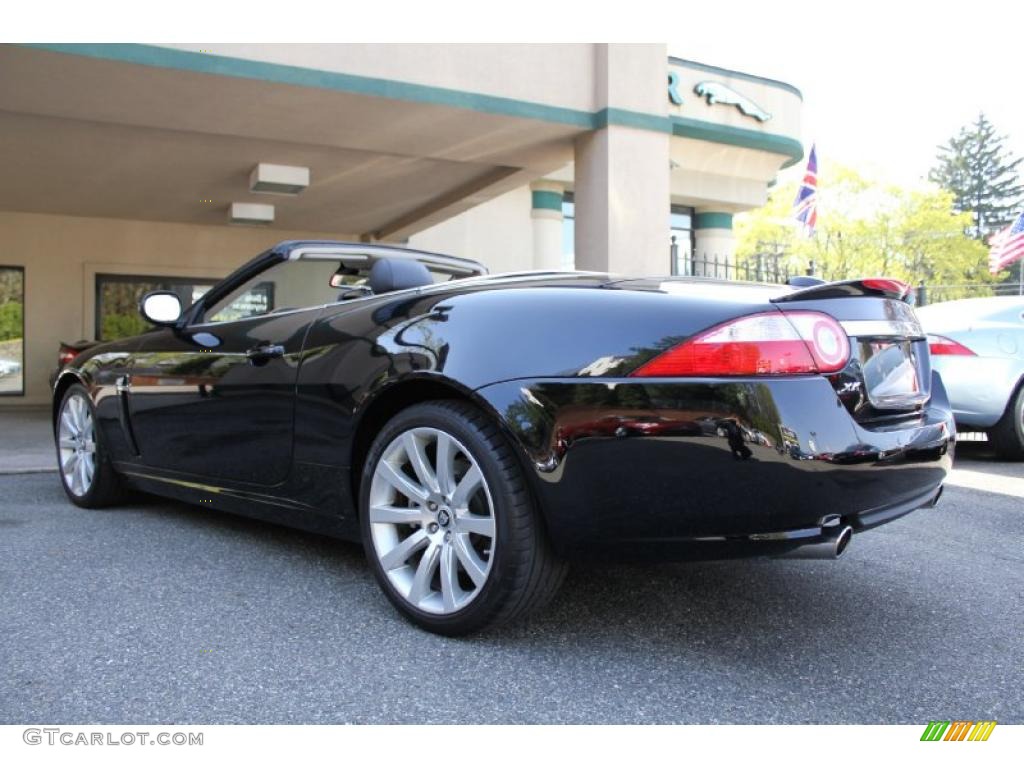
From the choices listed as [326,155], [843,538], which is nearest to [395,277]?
[843,538]

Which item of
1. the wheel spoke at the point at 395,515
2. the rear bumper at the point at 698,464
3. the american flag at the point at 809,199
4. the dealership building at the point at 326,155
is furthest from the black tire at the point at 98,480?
the american flag at the point at 809,199

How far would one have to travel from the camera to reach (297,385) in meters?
3.10

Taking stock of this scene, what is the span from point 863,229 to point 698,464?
33531mm

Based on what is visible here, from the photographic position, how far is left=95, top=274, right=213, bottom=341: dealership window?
14164mm

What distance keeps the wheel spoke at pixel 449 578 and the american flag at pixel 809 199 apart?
14065 mm

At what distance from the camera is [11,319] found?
13656 mm

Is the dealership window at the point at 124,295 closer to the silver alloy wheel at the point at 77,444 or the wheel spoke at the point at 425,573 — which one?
the silver alloy wheel at the point at 77,444

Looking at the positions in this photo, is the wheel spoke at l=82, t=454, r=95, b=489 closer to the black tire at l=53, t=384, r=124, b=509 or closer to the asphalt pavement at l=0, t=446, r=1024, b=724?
the black tire at l=53, t=384, r=124, b=509

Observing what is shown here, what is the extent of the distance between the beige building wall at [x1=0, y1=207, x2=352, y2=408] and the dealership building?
28 mm

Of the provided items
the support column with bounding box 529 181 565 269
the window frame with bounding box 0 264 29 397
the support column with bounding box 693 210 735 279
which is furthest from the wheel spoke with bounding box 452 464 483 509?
the support column with bounding box 693 210 735 279

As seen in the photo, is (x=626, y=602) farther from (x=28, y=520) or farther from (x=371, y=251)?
(x=28, y=520)

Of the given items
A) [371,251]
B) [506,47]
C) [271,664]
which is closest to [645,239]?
[506,47]

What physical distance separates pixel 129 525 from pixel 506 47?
5.79m

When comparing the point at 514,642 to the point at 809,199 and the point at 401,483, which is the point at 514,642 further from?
the point at 809,199
